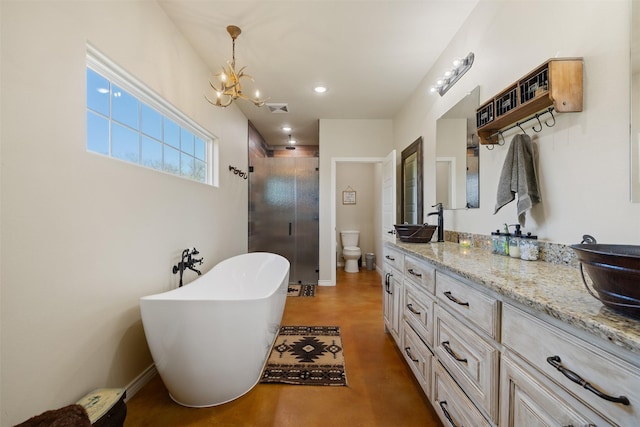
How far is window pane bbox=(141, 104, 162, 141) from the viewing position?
1958 mm

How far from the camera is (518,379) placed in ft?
2.60

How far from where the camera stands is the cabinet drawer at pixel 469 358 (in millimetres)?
901

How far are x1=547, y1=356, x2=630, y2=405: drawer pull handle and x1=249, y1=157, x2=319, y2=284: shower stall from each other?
373 cm

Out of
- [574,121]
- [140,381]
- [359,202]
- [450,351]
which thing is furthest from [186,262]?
[359,202]

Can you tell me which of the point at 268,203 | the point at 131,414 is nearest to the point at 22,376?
the point at 131,414

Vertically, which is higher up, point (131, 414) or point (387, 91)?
point (387, 91)

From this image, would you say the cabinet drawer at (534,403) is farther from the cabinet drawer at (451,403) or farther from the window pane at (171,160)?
the window pane at (171,160)

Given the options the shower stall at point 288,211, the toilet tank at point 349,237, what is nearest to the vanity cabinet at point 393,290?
the shower stall at point 288,211

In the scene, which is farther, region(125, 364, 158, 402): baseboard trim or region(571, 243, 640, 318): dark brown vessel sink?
region(125, 364, 158, 402): baseboard trim

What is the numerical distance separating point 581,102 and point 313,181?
3462mm

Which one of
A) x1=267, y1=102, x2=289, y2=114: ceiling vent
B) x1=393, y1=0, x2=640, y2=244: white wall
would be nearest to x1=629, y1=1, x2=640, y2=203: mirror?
x1=393, y1=0, x2=640, y2=244: white wall

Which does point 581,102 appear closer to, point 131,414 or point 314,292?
point 131,414

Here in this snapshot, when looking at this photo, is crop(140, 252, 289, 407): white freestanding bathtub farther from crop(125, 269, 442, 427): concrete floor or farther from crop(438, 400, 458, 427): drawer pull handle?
crop(438, 400, 458, 427): drawer pull handle

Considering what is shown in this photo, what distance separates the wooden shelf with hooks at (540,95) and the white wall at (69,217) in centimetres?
228
